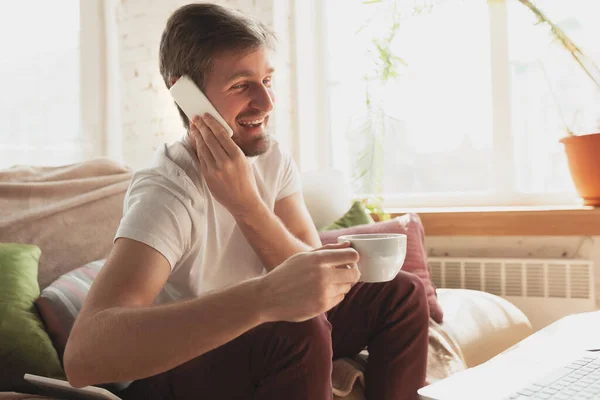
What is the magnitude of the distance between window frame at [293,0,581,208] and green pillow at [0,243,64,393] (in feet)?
5.40

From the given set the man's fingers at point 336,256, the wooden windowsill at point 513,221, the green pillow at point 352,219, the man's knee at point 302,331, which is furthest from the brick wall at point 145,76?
the man's fingers at point 336,256

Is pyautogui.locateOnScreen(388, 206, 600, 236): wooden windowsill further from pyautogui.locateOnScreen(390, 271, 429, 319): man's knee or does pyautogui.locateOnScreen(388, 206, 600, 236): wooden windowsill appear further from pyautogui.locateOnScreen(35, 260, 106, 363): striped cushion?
pyautogui.locateOnScreen(35, 260, 106, 363): striped cushion

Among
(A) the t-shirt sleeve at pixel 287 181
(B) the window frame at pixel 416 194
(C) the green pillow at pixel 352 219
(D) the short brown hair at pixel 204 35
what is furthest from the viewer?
(B) the window frame at pixel 416 194

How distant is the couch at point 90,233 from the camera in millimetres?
1754

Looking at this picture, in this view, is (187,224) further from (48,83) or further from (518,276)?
(48,83)

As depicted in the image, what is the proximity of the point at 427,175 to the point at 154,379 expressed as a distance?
7.16 feet

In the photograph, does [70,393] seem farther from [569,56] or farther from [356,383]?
[569,56]

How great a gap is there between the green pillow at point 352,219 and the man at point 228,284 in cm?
54

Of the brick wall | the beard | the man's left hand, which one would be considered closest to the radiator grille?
the brick wall

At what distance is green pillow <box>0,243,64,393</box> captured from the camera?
1.40 meters

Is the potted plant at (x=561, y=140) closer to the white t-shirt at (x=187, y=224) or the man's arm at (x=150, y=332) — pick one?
the white t-shirt at (x=187, y=224)

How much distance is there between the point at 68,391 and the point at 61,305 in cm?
36

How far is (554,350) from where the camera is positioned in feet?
3.51

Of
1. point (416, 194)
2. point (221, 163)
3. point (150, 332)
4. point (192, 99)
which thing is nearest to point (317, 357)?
point (150, 332)
